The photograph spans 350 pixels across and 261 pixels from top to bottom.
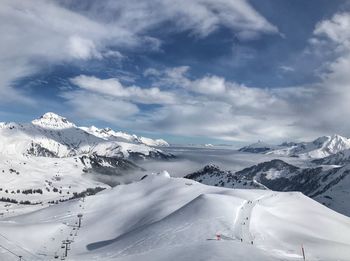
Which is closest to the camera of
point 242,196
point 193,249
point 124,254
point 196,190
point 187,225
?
point 193,249

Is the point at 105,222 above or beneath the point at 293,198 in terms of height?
beneath

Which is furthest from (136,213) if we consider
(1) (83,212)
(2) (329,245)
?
(2) (329,245)

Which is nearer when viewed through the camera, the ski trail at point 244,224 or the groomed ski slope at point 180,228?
the groomed ski slope at point 180,228

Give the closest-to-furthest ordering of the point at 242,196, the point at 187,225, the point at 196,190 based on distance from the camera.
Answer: the point at 187,225, the point at 242,196, the point at 196,190

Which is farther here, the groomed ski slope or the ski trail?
the ski trail

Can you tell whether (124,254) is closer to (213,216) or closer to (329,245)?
(213,216)

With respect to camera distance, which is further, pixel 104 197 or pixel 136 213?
pixel 104 197

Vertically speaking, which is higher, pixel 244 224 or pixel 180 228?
pixel 244 224

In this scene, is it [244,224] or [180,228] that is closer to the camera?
[180,228]
